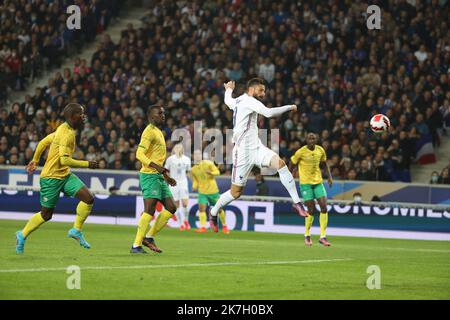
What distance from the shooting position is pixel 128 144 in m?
28.4

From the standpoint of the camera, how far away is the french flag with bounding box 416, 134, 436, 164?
26.6 meters

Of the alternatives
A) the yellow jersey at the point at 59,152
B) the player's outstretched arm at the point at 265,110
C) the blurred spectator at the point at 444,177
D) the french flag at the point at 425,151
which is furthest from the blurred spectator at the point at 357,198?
the yellow jersey at the point at 59,152

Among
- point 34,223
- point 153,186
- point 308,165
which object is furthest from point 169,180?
point 308,165

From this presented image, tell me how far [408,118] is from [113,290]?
Answer: 17.6 meters

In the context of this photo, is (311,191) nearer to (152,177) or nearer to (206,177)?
(206,177)

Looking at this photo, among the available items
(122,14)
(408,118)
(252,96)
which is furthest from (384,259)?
(122,14)

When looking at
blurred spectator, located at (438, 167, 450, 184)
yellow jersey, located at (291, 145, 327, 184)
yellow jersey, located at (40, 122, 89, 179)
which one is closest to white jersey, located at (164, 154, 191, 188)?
yellow jersey, located at (291, 145, 327, 184)

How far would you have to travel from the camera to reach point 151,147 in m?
15.0

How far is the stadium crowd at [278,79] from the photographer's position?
1049 inches

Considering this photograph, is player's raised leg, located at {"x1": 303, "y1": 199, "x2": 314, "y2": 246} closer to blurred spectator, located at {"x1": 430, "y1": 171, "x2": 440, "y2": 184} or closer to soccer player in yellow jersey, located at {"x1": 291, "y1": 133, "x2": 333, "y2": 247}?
soccer player in yellow jersey, located at {"x1": 291, "y1": 133, "x2": 333, "y2": 247}

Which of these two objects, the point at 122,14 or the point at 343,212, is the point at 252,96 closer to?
the point at 343,212

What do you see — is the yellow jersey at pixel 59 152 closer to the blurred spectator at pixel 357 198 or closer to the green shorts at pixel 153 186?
the green shorts at pixel 153 186

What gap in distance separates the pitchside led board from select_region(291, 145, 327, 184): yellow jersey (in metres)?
4.72

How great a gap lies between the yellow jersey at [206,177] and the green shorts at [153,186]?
31.8 ft
